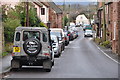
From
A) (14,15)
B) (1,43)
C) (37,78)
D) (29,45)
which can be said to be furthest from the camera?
(14,15)

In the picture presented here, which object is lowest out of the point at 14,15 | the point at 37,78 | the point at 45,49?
the point at 37,78

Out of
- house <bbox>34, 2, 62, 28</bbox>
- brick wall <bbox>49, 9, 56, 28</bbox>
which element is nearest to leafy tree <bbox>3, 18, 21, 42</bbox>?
house <bbox>34, 2, 62, 28</bbox>

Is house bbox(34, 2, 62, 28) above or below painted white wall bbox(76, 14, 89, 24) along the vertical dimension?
below

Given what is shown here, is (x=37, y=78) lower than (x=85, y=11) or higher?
lower

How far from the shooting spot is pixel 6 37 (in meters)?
27.5

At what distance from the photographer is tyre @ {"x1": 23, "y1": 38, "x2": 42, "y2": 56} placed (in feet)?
54.4

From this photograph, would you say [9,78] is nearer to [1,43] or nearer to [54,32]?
[1,43]

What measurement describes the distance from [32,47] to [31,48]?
0.07m

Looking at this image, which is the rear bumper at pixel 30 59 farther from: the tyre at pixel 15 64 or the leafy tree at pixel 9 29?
the leafy tree at pixel 9 29

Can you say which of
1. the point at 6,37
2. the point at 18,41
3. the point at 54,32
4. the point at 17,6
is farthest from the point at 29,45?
the point at 17,6

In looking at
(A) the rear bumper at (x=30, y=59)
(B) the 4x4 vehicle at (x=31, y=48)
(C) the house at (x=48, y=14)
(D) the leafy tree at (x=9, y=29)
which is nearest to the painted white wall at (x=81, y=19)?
(C) the house at (x=48, y=14)

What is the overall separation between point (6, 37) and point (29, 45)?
443 inches

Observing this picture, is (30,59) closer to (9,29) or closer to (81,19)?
(9,29)

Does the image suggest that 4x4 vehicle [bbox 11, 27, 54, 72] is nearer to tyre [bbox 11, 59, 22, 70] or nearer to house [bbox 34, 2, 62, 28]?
tyre [bbox 11, 59, 22, 70]
